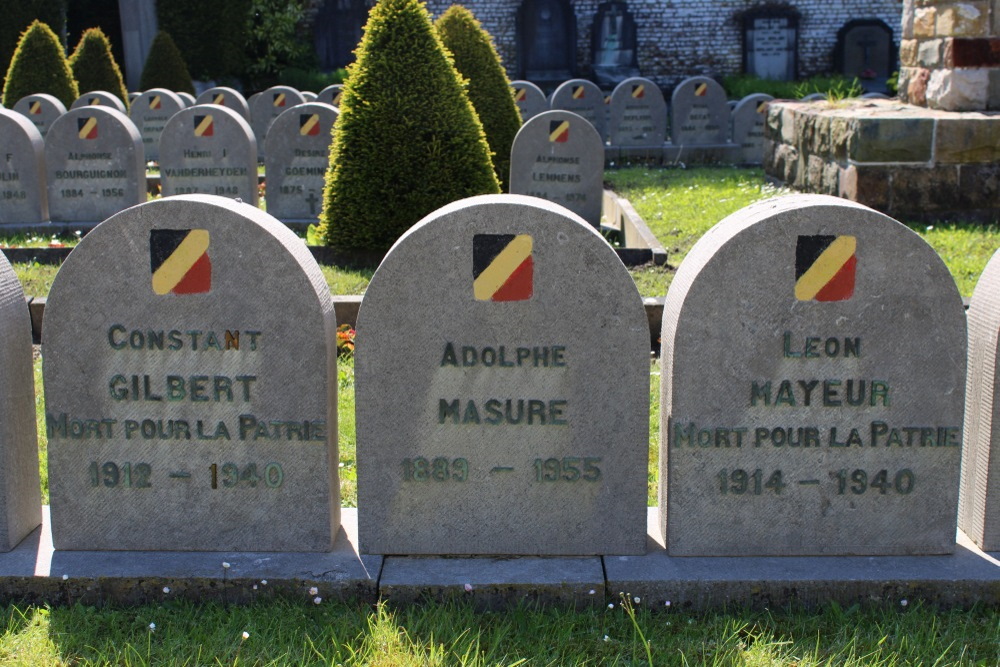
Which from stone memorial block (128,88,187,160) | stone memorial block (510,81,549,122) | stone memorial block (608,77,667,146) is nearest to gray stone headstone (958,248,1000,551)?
stone memorial block (608,77,667,146)

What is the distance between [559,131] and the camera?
9703 millimetres

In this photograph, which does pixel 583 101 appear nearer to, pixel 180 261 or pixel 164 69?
pixel 164 69

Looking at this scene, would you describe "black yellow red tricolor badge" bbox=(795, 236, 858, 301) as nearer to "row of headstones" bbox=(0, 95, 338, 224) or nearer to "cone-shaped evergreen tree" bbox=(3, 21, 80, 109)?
"row of headstones" bbox=(0, 95, 338, 224)

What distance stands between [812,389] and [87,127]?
830cm

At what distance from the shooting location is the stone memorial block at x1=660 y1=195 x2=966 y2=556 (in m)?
3.19

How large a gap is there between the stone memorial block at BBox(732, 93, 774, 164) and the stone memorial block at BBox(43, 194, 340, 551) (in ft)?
41.7

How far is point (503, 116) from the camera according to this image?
11.0 m

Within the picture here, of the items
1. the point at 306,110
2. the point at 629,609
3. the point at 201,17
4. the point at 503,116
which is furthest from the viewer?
the point at 201,17

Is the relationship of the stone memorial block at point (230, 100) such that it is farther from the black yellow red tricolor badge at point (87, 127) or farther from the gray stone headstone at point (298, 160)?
the black yellow red tricolor badge at point (87, 127)

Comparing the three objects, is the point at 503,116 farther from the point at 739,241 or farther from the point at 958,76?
the point at 739,241

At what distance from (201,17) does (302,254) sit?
2314 cm

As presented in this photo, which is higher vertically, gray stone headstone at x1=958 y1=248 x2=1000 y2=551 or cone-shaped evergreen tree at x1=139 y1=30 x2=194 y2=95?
cone-shaped evergreen tree at x1=139 y1=30 x2=194 y2=95

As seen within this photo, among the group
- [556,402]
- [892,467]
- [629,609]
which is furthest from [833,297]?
[629,609]

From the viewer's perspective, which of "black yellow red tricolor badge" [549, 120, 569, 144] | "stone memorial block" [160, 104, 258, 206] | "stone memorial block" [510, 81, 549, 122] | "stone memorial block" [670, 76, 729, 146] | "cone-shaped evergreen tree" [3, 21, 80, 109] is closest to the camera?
"black yellow red tricolor badge" [549, 120, 569, 144]
